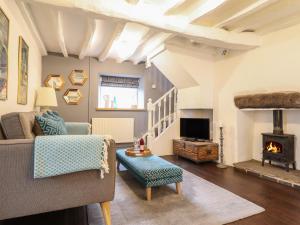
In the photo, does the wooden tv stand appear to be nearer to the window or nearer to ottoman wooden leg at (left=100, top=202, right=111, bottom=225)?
the window

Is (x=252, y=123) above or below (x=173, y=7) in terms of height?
below

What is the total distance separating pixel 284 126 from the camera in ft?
10.8

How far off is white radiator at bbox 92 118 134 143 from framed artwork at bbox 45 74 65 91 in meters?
1.10

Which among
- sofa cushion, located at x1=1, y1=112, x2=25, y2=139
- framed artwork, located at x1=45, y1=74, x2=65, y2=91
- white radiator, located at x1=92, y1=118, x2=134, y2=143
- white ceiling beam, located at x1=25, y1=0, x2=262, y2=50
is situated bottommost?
white radiator, located at x1=92, y1=118, x2=134, y2=143

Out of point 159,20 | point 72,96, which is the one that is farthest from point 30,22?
point 72,96

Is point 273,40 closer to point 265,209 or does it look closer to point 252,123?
point 252,123

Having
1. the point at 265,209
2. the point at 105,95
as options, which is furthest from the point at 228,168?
the point at 105,95

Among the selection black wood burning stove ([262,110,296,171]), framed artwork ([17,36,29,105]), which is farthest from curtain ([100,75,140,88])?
black wood burning stove ([262,110,296,171])

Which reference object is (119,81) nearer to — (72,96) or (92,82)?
(92,82)

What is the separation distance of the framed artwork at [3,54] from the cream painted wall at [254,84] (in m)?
3.49

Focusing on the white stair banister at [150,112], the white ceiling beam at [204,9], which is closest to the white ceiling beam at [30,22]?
the white ceiling beam at [204,9]

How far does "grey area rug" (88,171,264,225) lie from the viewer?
180 centimetres

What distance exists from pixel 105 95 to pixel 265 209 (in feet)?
14.3

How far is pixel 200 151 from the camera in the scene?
379cm
